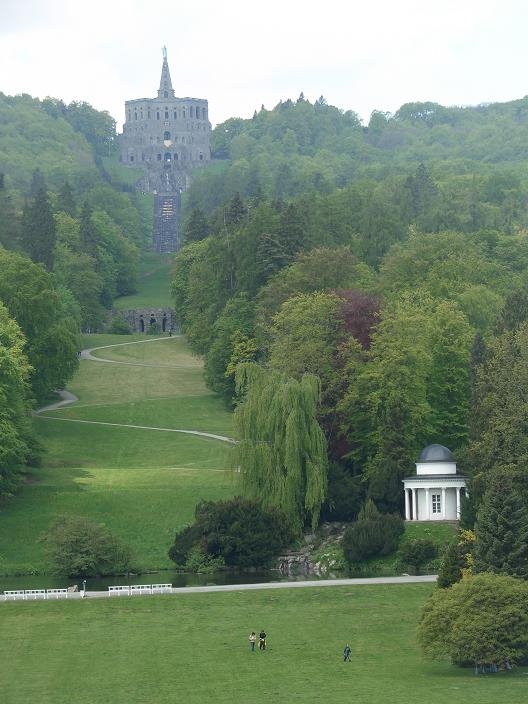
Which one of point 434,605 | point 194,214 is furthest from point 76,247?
point 434,605

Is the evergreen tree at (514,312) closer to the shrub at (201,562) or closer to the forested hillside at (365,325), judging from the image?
the forested hillside at (365,325)

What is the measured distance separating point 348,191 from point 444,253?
39960 millimetres

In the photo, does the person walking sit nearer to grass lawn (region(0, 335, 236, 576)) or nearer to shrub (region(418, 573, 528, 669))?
shrub (region(418, 573, 528, 669))

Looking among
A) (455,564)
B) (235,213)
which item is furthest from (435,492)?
(235,213)

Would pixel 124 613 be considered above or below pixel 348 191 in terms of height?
below

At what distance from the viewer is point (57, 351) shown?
114 m

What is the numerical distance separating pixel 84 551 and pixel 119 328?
286 ft

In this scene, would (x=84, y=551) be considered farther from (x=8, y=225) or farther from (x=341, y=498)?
(x=8, y=225)

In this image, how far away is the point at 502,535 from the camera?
6519cm

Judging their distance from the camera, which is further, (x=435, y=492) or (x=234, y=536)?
(x=435, y=492)

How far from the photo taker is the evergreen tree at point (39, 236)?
15125 centimetres

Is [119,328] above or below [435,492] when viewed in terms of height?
above

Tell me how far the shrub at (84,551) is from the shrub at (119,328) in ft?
280

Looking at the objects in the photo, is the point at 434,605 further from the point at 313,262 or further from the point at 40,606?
the point at 313,262
